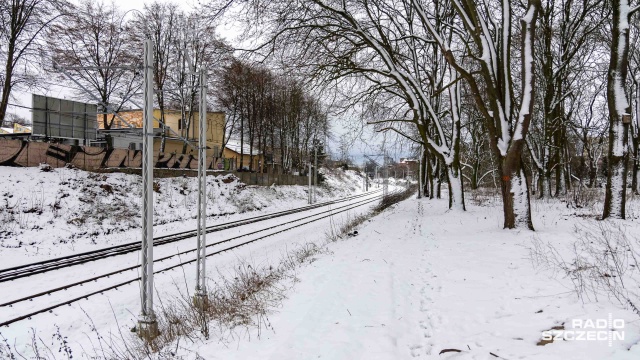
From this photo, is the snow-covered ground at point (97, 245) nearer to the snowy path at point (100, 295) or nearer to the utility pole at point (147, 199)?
the snowy path at point (100, 295)

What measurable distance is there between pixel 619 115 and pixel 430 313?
939cm

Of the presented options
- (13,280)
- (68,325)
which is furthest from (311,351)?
(13,280)

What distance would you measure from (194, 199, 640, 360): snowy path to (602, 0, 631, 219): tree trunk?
191 inches

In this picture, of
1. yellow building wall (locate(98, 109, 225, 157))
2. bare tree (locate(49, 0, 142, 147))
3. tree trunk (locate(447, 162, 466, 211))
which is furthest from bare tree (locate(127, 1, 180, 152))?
tree trunk (locate(447, 162, 466, 211))

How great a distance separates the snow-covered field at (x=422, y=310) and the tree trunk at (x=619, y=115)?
755 mm

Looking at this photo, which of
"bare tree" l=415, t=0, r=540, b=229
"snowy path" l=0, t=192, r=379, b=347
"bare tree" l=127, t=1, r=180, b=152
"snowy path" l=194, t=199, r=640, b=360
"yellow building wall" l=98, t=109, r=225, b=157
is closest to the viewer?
"snowy path" l=194, t=199, r=640, b=360

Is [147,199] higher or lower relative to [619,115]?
lower

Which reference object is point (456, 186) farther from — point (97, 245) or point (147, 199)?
point (97, 245)

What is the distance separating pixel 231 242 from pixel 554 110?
20000 millimetres

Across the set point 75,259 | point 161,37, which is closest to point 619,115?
point 75,259

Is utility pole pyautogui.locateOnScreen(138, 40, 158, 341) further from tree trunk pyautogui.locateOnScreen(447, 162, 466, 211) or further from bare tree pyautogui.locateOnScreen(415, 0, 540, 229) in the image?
tree trunk pyautogui.locateOnScreen(447, 162, 466, 211)

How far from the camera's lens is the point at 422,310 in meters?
4.72

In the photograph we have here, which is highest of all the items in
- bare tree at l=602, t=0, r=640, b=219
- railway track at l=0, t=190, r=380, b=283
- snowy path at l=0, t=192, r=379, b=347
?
bare tree at l=602, t=0, r=640, b=219

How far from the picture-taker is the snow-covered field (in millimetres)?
3463
